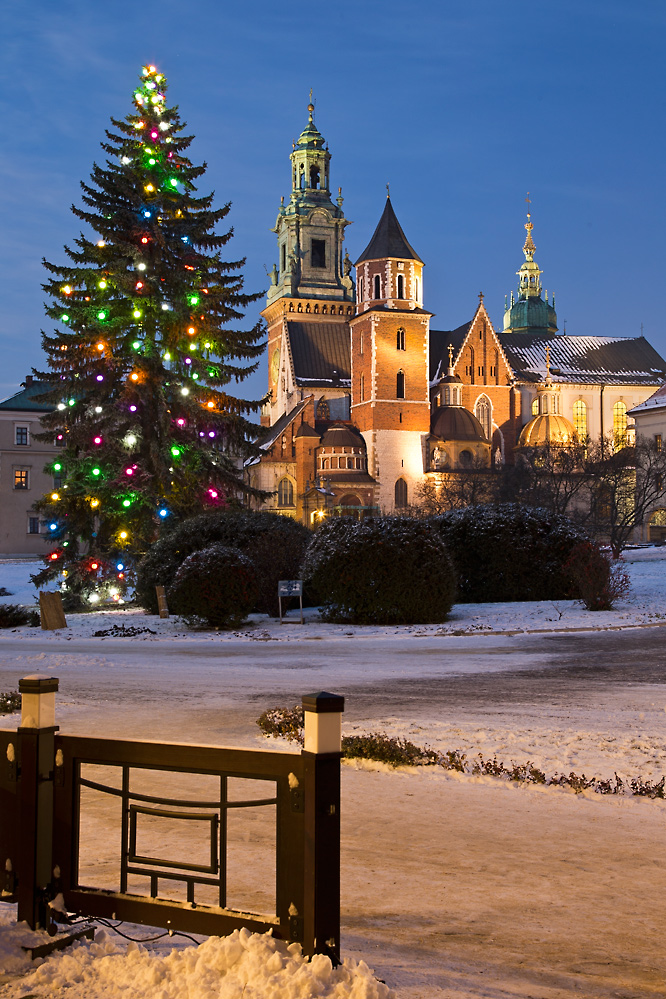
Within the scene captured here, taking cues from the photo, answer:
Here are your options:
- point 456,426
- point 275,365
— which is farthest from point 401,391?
point 275,365

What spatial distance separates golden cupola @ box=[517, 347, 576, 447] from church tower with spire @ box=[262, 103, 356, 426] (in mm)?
22943

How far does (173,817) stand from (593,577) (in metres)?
19.4

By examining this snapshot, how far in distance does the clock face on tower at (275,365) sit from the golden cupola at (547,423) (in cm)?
2997

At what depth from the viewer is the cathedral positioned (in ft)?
276

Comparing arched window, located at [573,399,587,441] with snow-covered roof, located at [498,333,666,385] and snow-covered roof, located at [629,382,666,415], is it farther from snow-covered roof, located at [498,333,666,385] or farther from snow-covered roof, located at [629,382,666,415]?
snow-covered roof, located at [629,382,666,415]

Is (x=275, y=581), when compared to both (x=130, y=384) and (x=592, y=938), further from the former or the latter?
(x=592, y=938)

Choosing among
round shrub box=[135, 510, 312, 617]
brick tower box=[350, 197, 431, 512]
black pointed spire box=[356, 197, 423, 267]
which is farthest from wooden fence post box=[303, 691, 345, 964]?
black pointed spire box=[356, 197, 423, 267]

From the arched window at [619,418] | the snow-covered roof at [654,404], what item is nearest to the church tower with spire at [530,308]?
the arched window at [619,418]

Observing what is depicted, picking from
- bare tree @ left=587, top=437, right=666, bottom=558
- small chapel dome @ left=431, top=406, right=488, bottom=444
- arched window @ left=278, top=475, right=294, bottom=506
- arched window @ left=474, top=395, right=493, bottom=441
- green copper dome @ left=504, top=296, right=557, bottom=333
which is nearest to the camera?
bare tree @ left=587, top=437, right=666, bottom=558

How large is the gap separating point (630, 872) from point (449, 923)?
1455 mm

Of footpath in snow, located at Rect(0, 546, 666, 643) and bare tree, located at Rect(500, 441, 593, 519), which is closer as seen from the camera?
footpath in snow, located at Rect(0, 546, 666, 643)

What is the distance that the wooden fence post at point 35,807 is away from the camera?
183 inches

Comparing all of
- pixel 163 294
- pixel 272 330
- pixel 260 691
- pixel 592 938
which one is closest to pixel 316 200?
pixel 272 330

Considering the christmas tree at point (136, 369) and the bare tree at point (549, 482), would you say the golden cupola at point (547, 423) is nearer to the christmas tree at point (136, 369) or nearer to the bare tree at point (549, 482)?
the bare tree at point (549, 482)
